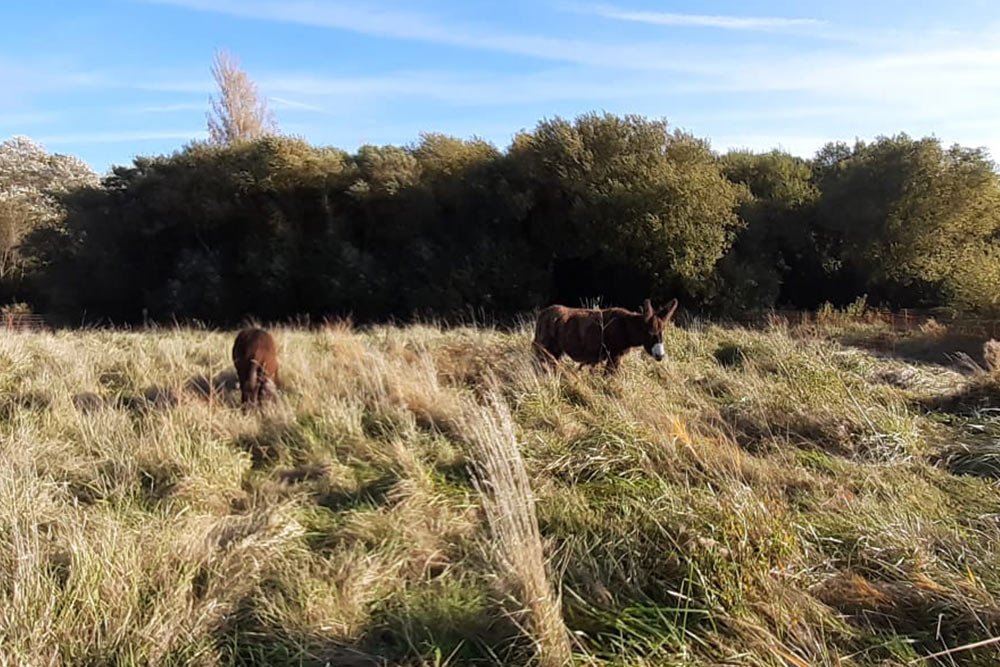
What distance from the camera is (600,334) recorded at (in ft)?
27.0

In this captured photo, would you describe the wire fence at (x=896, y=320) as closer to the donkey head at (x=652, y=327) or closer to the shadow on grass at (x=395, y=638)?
the donkey head at (x=652, y=327)

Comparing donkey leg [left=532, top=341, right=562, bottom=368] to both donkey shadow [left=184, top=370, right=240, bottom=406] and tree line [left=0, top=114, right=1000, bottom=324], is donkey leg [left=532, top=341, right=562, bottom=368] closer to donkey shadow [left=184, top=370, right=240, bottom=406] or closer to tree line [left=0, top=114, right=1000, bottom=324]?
donkey shadow [left=184, top=370, right=240, bottom=406]

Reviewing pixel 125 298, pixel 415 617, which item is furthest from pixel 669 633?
pixel 125 298

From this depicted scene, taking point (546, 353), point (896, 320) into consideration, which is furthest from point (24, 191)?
point (896, 320)

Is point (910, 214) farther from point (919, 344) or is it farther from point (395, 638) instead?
point (395, 638)

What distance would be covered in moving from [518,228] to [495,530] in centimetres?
1852

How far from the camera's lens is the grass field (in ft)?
8.76

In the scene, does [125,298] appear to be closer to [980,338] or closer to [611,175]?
[611,175]

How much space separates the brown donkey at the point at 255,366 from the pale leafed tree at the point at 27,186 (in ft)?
73.1

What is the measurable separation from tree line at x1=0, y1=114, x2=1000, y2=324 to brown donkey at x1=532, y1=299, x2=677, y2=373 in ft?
36.2

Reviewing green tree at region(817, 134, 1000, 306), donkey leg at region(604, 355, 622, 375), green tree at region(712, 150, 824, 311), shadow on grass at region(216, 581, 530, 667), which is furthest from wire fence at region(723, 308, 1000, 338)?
shadow on grass at region(216, 581, 530, 667)

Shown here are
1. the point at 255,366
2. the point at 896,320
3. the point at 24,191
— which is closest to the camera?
the point at 255,366

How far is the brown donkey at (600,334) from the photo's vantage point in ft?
26.0

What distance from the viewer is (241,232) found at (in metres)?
22.9
